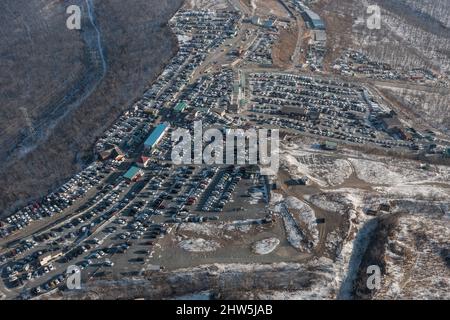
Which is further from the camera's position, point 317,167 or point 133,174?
point 317,167

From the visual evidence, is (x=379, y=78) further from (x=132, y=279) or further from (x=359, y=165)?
(x=132, y=279)

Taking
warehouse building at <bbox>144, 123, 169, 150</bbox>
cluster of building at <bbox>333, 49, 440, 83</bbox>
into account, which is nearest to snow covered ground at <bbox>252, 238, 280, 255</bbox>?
warehouse building at <bbox>144, 123, 169, 150</bbox>

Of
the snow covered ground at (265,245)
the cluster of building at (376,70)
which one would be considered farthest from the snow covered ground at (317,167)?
the cluster of building at (376,70)

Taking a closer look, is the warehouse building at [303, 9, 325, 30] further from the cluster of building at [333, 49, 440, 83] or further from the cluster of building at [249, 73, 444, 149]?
the cluster of building at [249, 73, 444, 149]

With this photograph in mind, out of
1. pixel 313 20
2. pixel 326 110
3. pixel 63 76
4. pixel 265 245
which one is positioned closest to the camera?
pixel 265 245

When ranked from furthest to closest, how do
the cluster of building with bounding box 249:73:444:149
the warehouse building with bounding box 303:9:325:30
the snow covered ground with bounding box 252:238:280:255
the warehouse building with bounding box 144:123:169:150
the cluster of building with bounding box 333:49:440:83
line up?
the warehouse building with bounding box 303:9:325:30 < the cluster of building with bounding box 333:49:440:83 < the cluster of building with bounding box 249:73:444:149 < the warehouse building with bounding box 144:123:169:150 < the snow covered ground with bounding box 252:238:280:255

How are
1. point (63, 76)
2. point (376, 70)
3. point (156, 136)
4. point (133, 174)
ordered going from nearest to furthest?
point (133, 174)
point (156, 136)
point (376, 70)
point (63, 76)

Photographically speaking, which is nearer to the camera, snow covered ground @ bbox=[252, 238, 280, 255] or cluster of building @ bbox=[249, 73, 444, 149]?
snow covered ground @ bbox=[252, 238, 280, 255]

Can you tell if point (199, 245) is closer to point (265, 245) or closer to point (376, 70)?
point (265, 245)

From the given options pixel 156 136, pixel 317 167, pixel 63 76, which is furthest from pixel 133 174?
pixel 63 76
